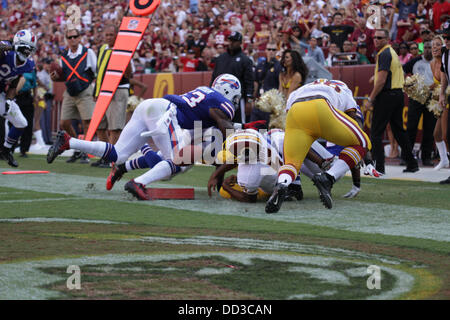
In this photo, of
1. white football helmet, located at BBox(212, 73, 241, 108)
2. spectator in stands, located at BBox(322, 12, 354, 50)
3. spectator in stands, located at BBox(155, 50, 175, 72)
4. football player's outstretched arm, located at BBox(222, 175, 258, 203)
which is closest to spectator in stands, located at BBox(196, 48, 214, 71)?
spectator in stands, located at BBox(155, 50, 175, 72)

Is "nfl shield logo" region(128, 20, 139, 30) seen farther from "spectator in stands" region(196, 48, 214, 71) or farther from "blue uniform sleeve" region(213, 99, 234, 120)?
"blue uniform sleeve" region(213, 99, 234, 120)

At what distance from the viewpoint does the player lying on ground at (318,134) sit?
20.0 feet

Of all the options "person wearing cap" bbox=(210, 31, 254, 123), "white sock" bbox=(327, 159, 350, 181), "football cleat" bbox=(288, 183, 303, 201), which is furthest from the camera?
"person wearing cap" bbox=(210, 31, 254, 123)

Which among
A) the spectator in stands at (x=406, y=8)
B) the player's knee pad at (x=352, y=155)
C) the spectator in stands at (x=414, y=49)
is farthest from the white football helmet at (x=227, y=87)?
the spectator in stands at (x=406, y=8)

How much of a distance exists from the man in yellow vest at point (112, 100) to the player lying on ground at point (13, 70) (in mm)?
1349

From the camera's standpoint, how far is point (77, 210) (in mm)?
6398

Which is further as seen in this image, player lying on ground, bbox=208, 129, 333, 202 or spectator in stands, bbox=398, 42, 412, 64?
spectator in stands, bbox=398, 42, 412, 64

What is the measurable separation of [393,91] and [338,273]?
6.72 meters

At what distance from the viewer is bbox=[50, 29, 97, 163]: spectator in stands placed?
11.8 m

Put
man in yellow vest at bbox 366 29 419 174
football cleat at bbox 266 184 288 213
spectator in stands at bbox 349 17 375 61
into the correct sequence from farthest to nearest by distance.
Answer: spectator in stands at bbox 349 17 375 61, man in yellow vest at bbox 366 29 419 174, football cleat at bbox 266 184 288 213

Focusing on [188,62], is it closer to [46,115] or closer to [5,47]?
[46,115]

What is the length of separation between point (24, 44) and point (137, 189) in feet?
14.5

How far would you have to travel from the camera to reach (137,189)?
6.97 m

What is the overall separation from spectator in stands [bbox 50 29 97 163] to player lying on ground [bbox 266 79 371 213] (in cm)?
603
